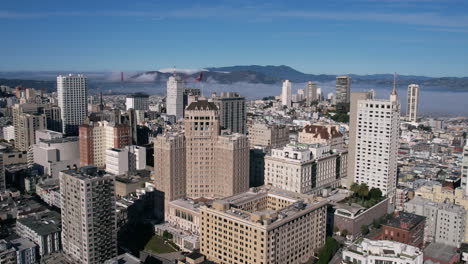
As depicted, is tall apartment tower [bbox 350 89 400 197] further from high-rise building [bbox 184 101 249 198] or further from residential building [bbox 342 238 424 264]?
residential building [bbox 342 238 424 264]

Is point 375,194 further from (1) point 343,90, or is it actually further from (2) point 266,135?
(1) point 343,90

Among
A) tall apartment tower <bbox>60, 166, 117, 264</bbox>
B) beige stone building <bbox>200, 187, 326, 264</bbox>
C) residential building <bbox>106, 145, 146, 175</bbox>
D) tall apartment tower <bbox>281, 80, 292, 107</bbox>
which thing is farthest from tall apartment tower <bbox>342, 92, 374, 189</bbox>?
tall apartment tower <bbox>281, 80, 292, 107</bbox>

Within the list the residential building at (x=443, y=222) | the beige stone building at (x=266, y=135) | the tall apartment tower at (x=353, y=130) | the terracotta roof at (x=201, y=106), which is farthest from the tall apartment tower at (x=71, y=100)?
the residential building at (x=443, y=222)

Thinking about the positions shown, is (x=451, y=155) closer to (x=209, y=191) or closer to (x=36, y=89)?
(x=209, y=191)

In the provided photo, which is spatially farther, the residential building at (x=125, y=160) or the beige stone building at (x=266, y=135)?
the beige stone building at (x=266, y=135)

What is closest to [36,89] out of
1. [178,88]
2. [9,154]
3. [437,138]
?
[178,88]

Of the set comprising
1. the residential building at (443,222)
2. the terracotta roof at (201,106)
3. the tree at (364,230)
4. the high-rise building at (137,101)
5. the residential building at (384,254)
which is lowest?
the tree at (364,230)

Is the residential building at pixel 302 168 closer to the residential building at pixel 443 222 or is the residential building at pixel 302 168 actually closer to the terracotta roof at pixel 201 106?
the terracotta roof at pixel 201 106
